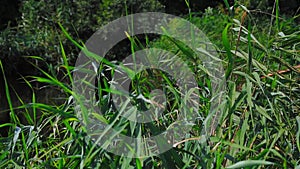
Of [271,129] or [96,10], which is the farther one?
[96,10]

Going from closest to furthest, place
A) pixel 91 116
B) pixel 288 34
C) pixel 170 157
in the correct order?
pixel 170 157
pixel 91 116
pixel 288 34

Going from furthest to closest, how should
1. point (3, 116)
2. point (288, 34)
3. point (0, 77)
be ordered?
point (0, 77)
point (3, 116)
point (288, 34)

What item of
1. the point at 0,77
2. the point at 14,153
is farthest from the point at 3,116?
the point at 14,153

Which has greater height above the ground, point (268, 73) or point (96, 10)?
point (268, 73)

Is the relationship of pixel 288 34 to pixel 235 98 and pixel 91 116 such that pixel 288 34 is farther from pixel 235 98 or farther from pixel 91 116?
pixel 91 116

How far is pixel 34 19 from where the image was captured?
7641 mm

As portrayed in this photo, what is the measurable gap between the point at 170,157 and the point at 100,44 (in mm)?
6403

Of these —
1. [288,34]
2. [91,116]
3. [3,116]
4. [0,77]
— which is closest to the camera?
[91,116]

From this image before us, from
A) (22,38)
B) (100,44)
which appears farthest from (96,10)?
(22,38)

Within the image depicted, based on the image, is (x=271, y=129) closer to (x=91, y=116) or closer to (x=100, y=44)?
(x=91, y=116)

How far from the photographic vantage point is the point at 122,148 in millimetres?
1077

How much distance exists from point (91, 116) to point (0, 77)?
6403 mm

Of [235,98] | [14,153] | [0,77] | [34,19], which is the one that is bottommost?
[0,77]

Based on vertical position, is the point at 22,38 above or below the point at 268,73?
below
